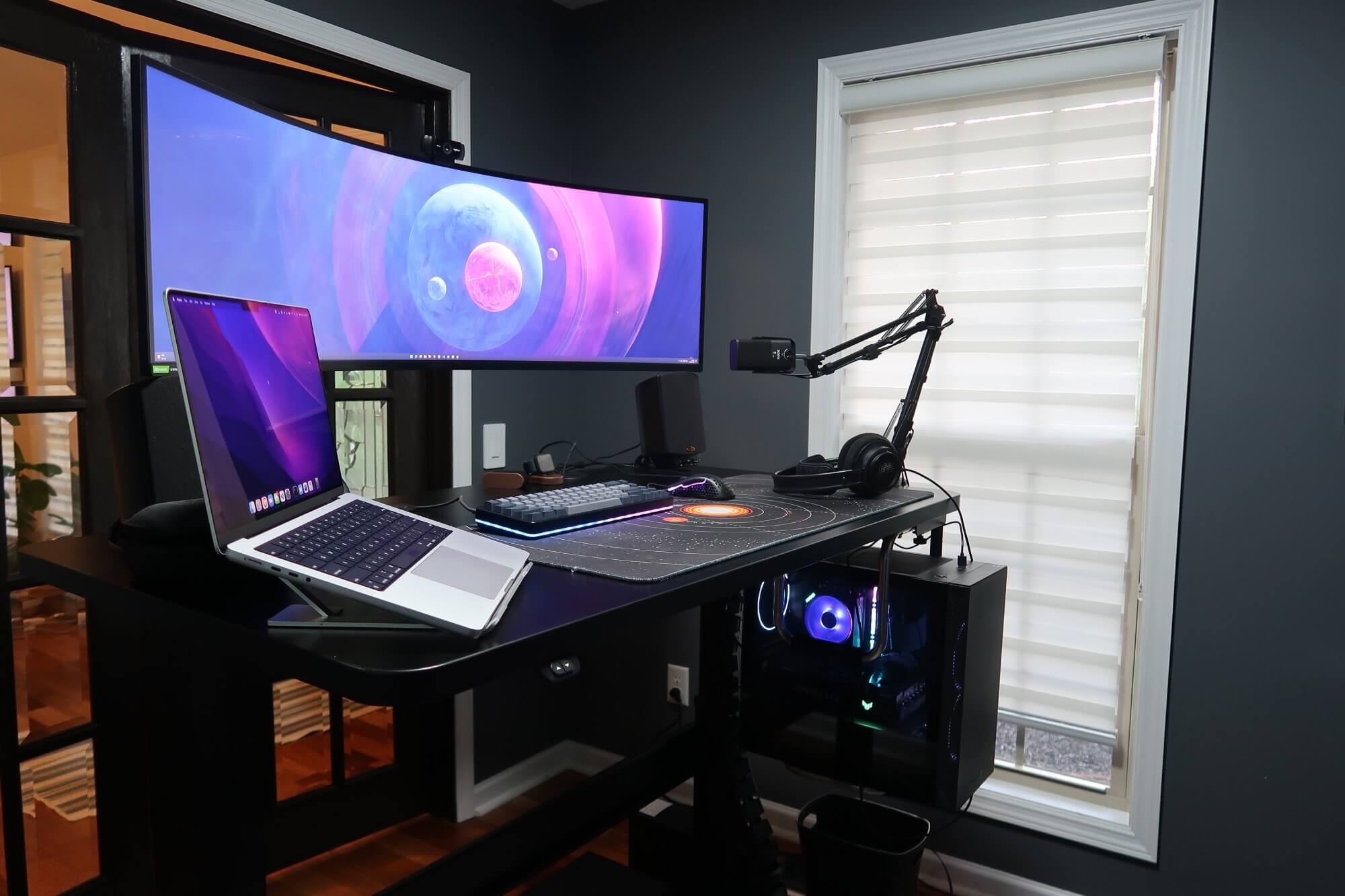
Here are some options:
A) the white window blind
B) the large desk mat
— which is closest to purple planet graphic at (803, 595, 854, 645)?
the large desk mat

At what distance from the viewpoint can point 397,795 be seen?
2.43 m

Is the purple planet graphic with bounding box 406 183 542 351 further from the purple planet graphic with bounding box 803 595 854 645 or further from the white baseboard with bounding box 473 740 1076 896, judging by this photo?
the white baseboard with bounding box 473 740 1076 896

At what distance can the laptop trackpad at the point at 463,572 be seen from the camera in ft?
2.83

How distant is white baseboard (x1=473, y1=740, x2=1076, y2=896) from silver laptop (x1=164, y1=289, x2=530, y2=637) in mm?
1174

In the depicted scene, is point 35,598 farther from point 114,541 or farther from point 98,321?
point 114,541

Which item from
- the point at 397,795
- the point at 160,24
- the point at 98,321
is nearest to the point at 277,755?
the point at 397,795

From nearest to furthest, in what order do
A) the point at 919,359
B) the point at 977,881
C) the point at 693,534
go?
the point at 693,534 → the point at 919,359 → the point at 977,881

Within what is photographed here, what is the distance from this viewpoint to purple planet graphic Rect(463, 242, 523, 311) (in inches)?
60.1

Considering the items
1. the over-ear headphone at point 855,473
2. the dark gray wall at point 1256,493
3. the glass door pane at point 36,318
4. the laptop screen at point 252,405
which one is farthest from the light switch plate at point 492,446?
the dark gray wall at point 1256,493

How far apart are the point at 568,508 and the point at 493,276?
53 cm

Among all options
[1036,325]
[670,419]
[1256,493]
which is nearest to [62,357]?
[670,419]

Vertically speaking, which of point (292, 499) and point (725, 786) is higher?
point (292, 499)

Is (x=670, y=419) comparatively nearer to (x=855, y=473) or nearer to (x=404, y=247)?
(x=855, y=473)

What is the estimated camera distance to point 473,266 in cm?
153
